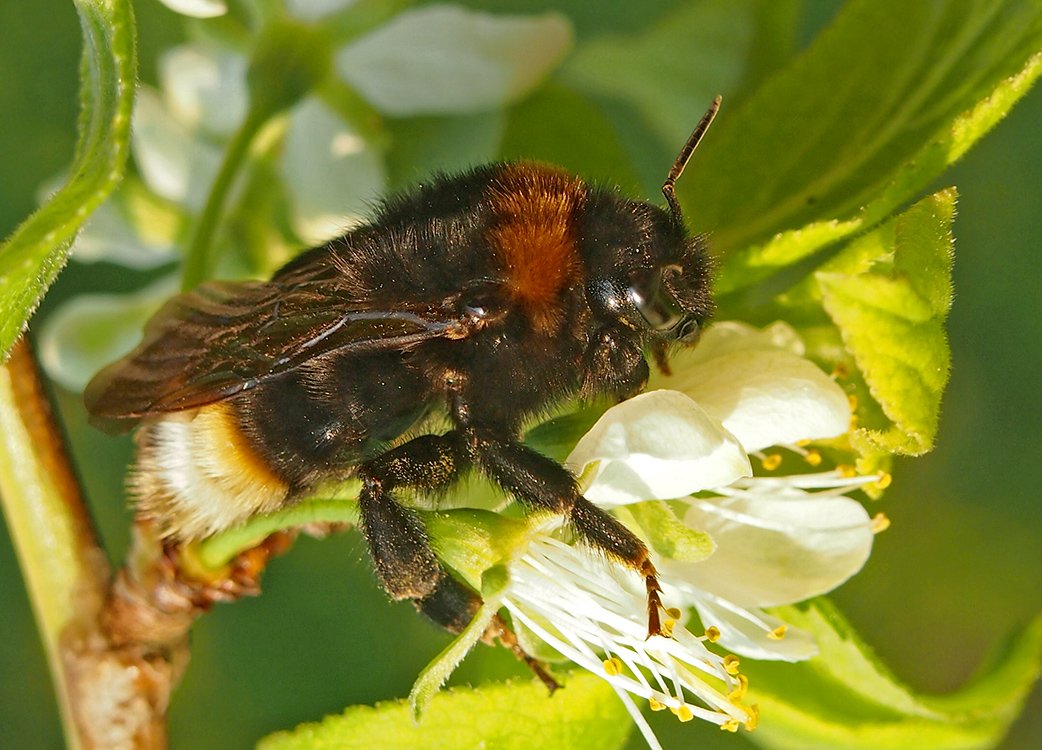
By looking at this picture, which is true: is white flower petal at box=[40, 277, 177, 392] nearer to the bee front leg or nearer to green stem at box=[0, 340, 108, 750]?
green stem at box=[0, 340, 108, 750]

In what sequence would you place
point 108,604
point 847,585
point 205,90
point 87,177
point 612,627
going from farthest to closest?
point 847,585 → point 205,90 → point 108,604 → point 612,627 → point 87,177

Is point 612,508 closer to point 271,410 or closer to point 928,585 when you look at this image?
point 271,410

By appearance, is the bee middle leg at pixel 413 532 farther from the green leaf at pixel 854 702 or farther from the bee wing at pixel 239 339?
the green leaf at pixel 854 702

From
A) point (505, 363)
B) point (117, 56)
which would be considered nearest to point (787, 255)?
point (505, 363)

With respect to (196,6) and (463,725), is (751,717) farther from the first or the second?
(196,6)

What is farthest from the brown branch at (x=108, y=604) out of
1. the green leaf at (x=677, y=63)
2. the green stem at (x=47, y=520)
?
the green leaf at (x=677, y=63)

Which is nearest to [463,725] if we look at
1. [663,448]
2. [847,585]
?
[663,448]
